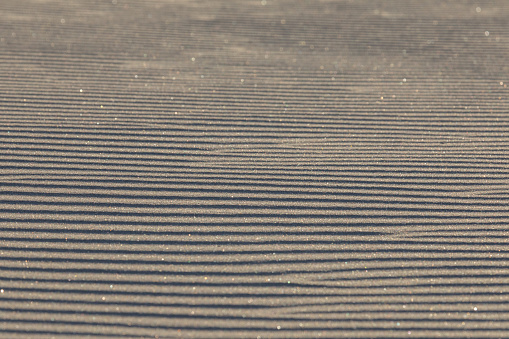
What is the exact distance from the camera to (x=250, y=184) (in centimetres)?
231

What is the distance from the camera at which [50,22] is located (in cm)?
382

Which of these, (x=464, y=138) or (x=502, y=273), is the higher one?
(x=464, y=138)

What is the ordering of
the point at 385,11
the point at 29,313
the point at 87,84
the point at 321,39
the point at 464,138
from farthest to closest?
the point at 385,11 → the point at 321,39 → the point at 87,84 → the point at 464,138 → the point at 29,313

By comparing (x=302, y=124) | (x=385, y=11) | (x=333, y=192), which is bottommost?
(x=333, y=192)

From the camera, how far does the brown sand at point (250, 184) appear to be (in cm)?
181

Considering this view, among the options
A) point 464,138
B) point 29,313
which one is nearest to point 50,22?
point 29,313

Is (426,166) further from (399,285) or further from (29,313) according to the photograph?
(29,313)

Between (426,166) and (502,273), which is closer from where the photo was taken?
(502,273)

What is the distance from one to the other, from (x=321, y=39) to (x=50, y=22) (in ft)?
8.27

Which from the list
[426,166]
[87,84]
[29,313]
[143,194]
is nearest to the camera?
[29,313]

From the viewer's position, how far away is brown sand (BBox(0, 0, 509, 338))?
1.81 m

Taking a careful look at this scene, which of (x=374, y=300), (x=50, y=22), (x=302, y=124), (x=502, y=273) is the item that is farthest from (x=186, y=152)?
(x=50, y=22)

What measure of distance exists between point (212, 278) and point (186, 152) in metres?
0.88

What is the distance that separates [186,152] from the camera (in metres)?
2.49
